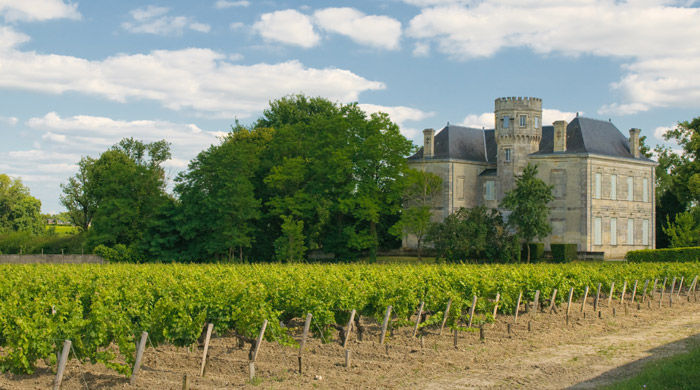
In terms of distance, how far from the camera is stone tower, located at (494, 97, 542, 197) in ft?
171

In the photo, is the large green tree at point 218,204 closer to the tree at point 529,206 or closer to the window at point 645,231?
the tree at point 529,206

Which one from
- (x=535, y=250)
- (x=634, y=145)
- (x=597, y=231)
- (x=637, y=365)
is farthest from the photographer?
(x=634, y=145)

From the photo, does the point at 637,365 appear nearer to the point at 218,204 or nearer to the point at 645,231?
the point at 218,204

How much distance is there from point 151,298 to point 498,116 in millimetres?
40262

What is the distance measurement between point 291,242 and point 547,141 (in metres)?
22.4

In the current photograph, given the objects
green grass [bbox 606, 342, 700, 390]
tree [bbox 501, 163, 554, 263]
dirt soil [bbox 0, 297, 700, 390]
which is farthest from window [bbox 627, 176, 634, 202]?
green grass [bbox 606, 342, 700, 390]

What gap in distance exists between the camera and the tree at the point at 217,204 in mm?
46219

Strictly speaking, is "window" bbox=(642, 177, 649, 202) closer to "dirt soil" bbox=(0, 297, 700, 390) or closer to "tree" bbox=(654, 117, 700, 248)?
"tree" bbox=(654, 117, 700, 248)

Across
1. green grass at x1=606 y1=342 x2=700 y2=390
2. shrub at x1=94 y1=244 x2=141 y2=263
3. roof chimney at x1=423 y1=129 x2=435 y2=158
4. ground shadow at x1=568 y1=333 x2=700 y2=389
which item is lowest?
ground shadow at x1=568 y1=333 x2=700 y2=389

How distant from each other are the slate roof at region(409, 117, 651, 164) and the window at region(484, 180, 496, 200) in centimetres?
244

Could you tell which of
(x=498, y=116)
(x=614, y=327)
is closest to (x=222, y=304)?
(x=614, y=327)

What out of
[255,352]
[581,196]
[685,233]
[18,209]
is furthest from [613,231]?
[18,209]

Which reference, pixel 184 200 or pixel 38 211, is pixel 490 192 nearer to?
pixel 184 200

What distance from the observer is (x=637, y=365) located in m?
14.1
